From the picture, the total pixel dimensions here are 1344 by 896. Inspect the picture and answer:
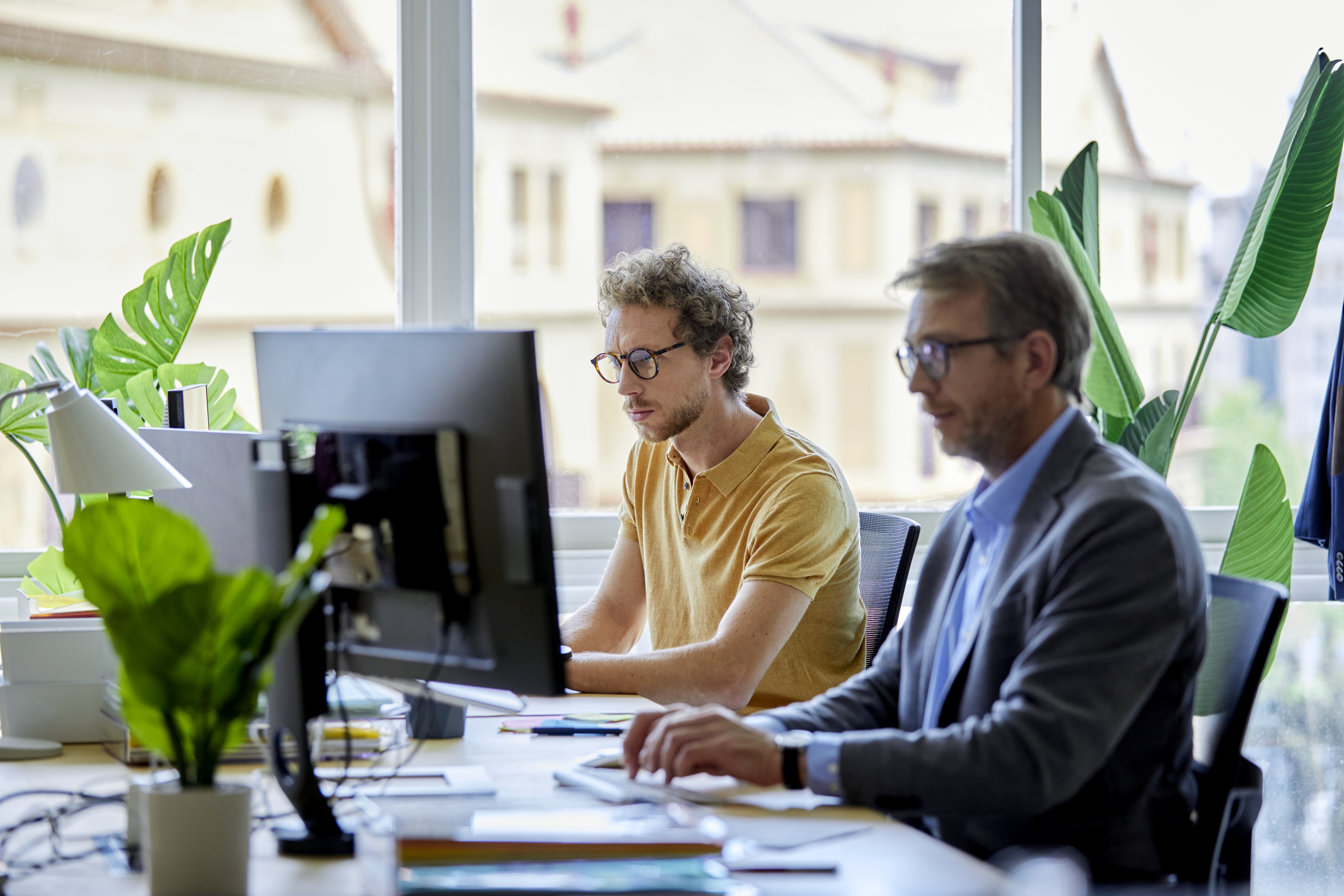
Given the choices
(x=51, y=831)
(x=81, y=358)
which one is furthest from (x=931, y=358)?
(x=81, y=358)

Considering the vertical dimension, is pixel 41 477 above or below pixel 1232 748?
above

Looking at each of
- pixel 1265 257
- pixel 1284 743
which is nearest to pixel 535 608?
pixel 1265 257

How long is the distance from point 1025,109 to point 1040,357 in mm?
1925

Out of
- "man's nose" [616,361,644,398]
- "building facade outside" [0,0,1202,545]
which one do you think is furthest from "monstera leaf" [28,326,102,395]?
"man's nose" [616,361,644,398]

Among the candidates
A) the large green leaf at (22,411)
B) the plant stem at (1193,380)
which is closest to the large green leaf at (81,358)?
the large green leaf at (22,411)

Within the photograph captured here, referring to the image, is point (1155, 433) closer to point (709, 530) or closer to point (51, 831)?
point (709, 530)

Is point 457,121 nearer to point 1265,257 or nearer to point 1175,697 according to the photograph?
point 1265,257

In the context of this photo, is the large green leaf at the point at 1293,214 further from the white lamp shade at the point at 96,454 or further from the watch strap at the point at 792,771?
the white lamp shade at the point at 96,454

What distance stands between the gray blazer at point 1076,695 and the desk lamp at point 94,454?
935mm

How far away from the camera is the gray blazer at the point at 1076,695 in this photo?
1337mm

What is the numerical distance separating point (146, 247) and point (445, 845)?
2.41 meters

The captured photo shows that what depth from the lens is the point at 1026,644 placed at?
4.79ft

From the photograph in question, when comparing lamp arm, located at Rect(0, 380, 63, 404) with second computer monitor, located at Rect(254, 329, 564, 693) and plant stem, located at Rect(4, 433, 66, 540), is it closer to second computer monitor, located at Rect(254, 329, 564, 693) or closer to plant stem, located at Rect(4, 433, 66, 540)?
second computer monitor, located at Rect(254, 329, 564, 693)

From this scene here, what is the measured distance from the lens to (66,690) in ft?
5.81
